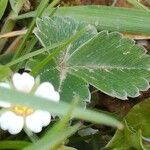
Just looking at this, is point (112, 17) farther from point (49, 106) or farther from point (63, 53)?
point (49, 106)

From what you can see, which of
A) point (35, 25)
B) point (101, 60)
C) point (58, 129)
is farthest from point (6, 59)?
point (58, 129)

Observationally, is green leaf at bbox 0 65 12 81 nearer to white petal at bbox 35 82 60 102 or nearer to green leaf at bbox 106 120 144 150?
white petal at bbox 35 82 60 102

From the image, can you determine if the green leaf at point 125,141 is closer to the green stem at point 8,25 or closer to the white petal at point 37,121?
the white petal at point 37,121

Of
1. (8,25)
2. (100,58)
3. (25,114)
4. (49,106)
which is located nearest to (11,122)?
(25,114)

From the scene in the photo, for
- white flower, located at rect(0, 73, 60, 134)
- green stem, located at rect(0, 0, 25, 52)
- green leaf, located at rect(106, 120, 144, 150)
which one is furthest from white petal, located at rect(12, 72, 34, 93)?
green stem, located at rect(0, 0, 25, 52)

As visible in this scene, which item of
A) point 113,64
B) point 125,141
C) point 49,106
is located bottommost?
point 125,141

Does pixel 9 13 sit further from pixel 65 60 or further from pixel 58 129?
pixel 58 129

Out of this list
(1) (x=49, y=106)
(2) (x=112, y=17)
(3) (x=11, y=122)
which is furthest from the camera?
(2) (x=112, y=17)

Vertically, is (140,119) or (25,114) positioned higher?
(25,114)
